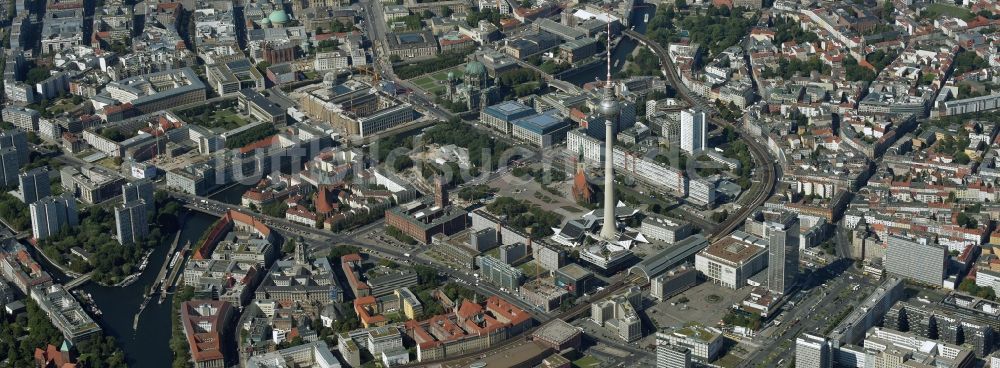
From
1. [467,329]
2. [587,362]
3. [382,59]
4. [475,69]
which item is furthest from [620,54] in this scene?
[587,362]

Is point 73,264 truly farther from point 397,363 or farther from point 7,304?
point 397,363

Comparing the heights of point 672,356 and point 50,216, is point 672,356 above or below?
below

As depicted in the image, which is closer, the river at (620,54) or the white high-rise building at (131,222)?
the white high-rise building at (131,222)

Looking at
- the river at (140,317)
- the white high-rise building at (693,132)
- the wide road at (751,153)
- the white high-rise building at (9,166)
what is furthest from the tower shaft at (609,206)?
the white high-rise building at (9,166)

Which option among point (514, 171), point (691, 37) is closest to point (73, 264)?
point (514, 171)

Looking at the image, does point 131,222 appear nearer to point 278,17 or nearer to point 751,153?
point 751,153

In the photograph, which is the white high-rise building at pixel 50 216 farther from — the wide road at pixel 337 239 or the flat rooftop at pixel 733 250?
the flat rooftop at pixel 733 250
